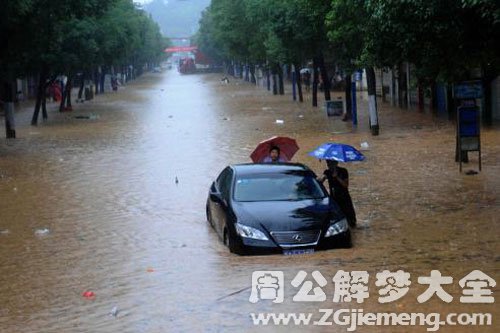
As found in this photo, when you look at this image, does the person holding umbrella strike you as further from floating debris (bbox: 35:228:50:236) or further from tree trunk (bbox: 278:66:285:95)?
tree trunk (bbox: 278:66:285:95)

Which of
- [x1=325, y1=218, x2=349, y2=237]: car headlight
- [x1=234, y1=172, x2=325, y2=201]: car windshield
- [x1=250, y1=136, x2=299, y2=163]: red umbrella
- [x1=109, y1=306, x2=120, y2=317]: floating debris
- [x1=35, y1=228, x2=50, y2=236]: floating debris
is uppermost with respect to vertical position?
[x1=250, y1=136, x2=299, y2=163]: red umbrella

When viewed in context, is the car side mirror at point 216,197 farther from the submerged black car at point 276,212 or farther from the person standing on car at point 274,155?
the person standing on car at point 274,155

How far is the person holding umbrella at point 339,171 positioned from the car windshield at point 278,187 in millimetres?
339

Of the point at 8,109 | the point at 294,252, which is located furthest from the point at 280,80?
the point at 294,252

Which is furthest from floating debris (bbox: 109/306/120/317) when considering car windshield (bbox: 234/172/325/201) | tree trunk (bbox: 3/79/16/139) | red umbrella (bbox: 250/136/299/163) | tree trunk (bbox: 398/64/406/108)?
tree trunk (bbox: 398/64/406/108)

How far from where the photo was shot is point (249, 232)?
38.3 ft

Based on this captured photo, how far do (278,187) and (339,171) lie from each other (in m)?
1.13

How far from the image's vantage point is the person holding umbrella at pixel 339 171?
13070 mm

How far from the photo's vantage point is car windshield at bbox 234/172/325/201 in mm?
12703

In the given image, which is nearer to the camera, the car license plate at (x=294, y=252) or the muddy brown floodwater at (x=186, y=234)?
the muddy brown floodwater at (x=186, y=234)

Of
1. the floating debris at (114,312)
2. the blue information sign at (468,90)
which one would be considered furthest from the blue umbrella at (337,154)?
the blue information sign at (468,90)

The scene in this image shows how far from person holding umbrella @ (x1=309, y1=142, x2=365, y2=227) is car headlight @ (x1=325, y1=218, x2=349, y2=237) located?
4.13 ft

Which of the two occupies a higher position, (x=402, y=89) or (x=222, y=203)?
(x=402, y=89)

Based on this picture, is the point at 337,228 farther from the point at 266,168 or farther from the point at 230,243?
the point at 266,168
